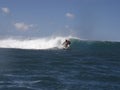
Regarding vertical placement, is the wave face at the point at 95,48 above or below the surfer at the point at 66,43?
below

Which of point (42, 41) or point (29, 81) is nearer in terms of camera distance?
point (29, 81)

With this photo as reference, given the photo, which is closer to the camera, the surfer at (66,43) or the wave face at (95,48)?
the wave face at (95,48)

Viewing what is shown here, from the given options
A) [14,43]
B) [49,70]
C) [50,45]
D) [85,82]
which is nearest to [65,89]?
[85,82]

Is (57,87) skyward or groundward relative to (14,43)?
groundward

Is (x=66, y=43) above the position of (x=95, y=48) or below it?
above

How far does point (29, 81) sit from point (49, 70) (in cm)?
774

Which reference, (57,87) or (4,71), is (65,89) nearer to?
(57,87)

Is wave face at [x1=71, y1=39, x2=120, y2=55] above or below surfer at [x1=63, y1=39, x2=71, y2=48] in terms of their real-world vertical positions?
below

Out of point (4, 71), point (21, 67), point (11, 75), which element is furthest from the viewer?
point (21, 67)

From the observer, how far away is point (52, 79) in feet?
101

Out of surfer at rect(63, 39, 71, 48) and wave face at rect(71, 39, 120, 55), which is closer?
wave face at rect(71, 39, 120, 55)

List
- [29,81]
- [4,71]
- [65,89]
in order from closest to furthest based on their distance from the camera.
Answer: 1. [65,89]
2. [29,81]
3. [4,71]

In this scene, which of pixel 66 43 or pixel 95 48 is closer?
pixel 66 43

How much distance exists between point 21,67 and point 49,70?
384cm
